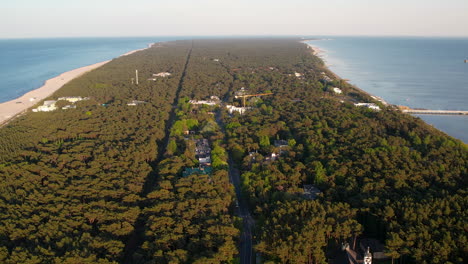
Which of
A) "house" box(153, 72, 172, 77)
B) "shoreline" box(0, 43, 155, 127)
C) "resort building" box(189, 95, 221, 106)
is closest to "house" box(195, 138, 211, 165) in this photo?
"resort building" box(189, 95, 221, 106)

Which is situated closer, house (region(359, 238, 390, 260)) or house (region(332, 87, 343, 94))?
house (region(359, 238, 390, 260))

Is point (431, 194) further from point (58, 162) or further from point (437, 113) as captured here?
point (437, 113)

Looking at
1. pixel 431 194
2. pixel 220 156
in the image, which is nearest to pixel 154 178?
pixel 220 156

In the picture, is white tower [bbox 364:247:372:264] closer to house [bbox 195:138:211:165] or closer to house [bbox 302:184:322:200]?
house [bbox 302:184:322:200]

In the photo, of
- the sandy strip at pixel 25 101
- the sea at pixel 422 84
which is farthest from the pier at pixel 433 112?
the sandy strip at pixel 25 101

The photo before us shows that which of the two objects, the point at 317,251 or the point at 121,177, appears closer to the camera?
the point at 317,251

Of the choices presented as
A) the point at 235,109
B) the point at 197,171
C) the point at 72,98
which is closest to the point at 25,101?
the point at 72,98

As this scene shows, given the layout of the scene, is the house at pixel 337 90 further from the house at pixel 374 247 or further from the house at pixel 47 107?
the house at pixel 47 107

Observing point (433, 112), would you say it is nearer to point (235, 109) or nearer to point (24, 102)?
point (235, 109)
